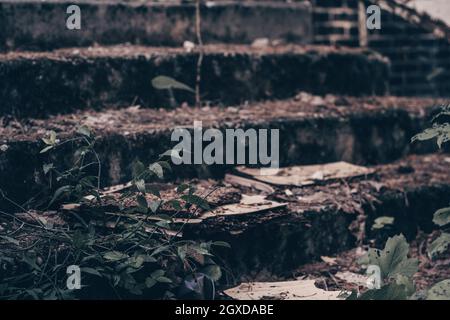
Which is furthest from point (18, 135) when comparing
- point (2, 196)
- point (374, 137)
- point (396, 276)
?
point (374, 137)

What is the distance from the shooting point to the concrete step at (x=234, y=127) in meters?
3.46

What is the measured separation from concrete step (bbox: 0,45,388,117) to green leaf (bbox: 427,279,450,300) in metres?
2.30

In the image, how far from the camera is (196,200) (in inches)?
123

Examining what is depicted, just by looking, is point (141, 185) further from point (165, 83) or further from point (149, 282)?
point (165, 83)

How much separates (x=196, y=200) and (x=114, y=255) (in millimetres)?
498

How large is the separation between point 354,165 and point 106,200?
1948 mm

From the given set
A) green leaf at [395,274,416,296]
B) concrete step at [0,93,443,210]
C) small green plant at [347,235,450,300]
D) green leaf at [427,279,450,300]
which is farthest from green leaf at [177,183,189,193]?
green leaf at [427,279,450,300]

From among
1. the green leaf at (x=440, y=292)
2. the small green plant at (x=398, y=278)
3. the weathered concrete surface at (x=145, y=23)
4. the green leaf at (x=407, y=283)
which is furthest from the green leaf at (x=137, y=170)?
the weathered concrete surface at (x=145, y=23)

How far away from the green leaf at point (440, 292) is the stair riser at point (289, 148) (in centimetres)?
170

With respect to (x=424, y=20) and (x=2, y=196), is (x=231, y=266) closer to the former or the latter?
(x=2, y=196)

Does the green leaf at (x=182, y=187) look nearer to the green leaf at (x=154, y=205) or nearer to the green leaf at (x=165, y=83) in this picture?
the green leaf at (x=154, y=205)

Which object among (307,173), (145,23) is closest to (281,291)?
(307,173)

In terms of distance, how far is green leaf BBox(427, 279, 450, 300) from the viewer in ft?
8.74

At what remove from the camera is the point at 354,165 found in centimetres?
443
